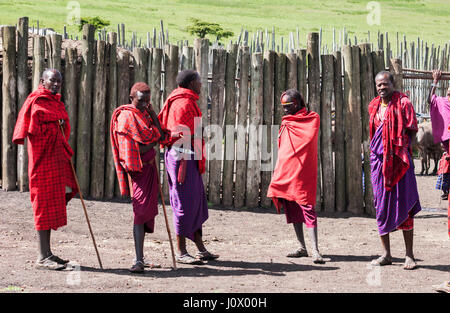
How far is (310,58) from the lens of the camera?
31.8 ft

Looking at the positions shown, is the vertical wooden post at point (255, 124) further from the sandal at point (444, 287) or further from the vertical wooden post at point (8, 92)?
the sandal at point (444, 287)

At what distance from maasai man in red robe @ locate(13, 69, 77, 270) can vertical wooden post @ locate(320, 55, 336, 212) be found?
4381 millimetres

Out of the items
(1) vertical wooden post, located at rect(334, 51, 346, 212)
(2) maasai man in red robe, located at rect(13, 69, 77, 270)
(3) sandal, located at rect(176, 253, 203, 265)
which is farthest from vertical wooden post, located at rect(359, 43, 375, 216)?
(2) maasai man in red robe, located at rect(13, 69, 77, 270)

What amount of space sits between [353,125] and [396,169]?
3002mm

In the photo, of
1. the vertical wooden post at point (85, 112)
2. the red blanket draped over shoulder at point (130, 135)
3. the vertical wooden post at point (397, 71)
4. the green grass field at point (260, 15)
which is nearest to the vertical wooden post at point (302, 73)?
the vertical wooden post at point (397, 71)

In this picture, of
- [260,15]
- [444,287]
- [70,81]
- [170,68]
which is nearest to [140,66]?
[170,68]

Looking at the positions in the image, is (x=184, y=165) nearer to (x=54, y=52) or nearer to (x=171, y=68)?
Result: (x=171, y=68)

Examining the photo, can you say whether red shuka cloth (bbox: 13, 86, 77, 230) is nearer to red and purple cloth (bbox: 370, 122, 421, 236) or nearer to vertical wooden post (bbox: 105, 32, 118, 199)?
red and purple cloth (bbox: 370, 122, 421, 236)

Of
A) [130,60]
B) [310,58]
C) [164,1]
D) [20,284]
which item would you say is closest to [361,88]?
[310,58]

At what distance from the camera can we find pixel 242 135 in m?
9.73

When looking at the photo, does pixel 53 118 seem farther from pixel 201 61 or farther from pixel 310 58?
pixel 310 58

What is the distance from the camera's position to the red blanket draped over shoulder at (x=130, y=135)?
617cm

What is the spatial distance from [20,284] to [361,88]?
573cm

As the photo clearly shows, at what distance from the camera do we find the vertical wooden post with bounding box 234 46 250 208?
969 cm
